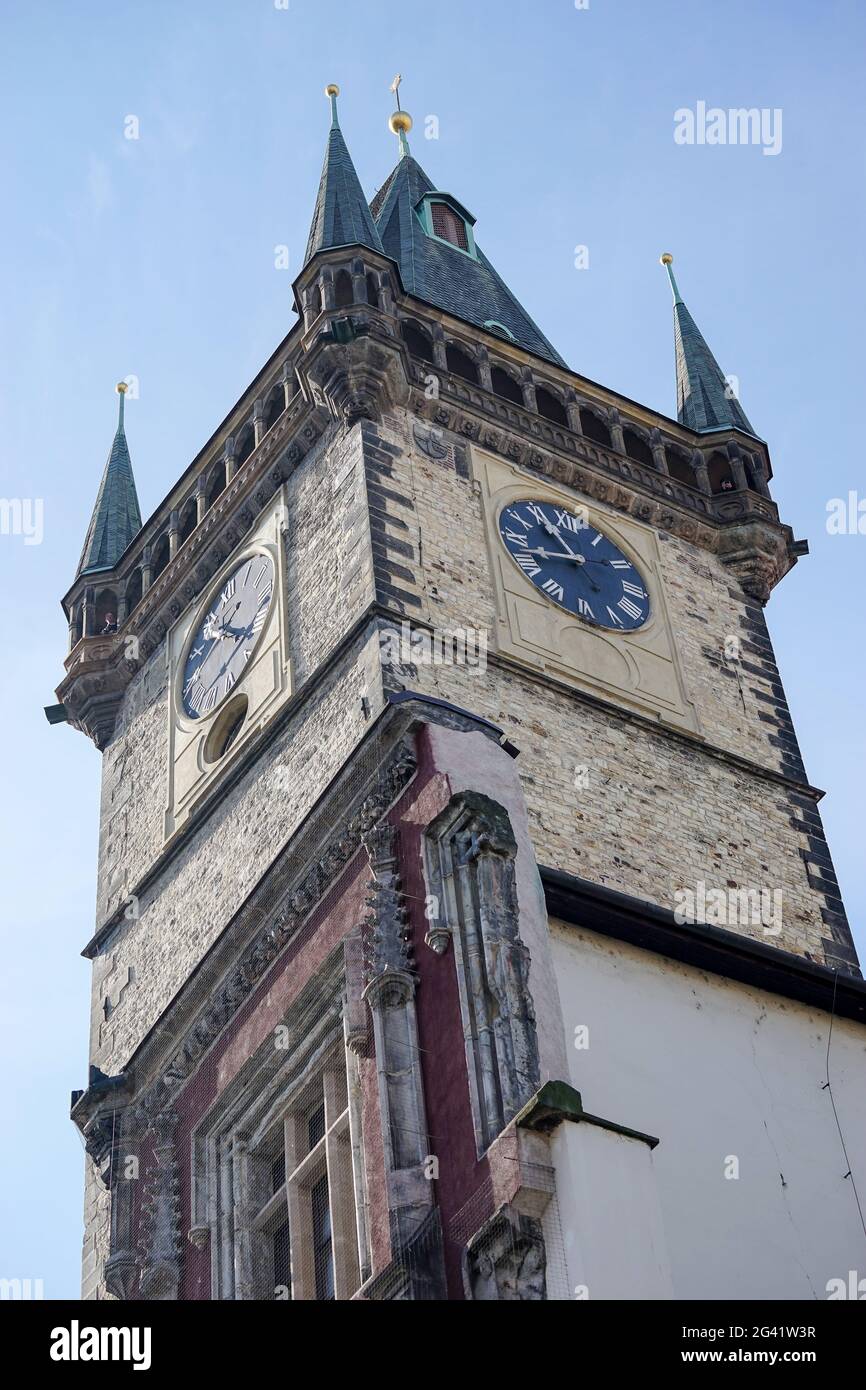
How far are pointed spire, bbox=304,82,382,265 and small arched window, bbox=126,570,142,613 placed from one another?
4.73 meters

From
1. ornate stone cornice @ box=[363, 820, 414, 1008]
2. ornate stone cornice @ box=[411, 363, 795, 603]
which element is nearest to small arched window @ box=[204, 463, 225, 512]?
ornate stone cornice @ box=[411, 363, 795, 603]

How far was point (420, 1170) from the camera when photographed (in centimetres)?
1617

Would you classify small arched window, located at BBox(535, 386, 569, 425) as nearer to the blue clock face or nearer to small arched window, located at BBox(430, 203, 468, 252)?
the blue clock face

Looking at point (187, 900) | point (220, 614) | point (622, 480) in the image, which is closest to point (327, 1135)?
point (187, 900)

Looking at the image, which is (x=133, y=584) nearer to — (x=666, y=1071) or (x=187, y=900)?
(x=187, y=900)

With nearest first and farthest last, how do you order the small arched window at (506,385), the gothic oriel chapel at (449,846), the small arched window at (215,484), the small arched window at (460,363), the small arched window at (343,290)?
the gothic oriel chapel at (449,846) < the small arched window at (343,290) < the small arched window at (460,363) < the small arched window at (506,385) < the small arched window at (215,484)

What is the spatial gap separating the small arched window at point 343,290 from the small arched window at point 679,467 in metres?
4.76

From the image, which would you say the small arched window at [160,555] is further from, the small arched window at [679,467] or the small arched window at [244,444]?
the small arched window at [679,467]

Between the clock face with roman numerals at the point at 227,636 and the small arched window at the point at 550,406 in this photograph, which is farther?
the small arched window at the point at 550,406

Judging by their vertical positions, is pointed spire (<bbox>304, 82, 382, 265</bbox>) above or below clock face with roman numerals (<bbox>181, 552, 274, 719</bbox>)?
above

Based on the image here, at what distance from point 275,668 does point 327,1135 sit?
22.8ft

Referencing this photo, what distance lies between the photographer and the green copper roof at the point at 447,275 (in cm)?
3197

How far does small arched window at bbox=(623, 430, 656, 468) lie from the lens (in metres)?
28.4

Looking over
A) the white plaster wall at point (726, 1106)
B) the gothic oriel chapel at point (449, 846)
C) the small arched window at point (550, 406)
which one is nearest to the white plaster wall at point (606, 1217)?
the gothic oriel chapel at point (449, 846)
